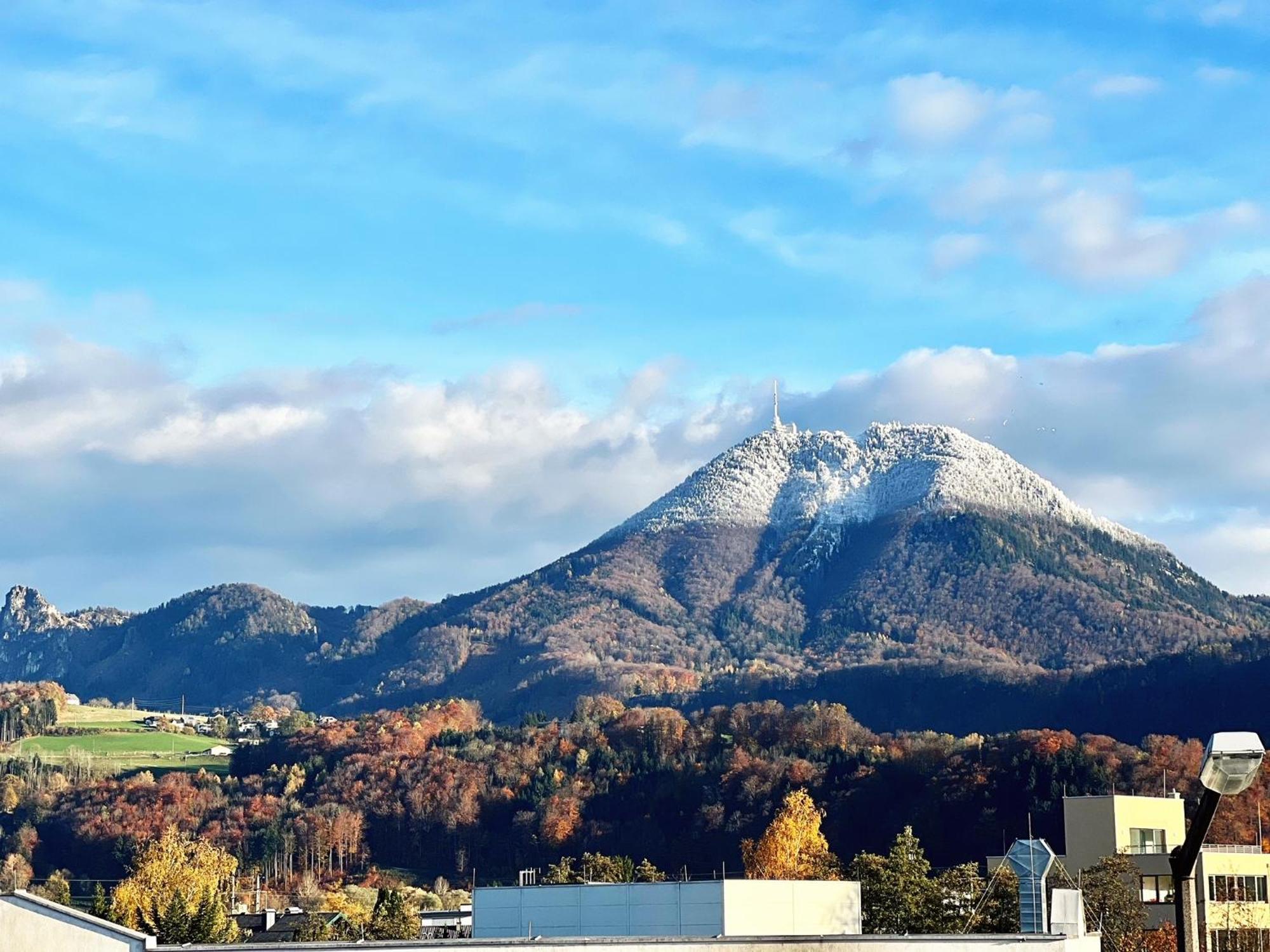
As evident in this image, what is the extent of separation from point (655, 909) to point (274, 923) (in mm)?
104876

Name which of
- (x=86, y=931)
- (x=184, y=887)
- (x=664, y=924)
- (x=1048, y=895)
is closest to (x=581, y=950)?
(x=86, y=931)

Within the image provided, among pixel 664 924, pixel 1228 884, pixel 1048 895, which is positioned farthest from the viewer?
pixel 1228 884

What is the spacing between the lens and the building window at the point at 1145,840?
126m

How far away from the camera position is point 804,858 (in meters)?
198

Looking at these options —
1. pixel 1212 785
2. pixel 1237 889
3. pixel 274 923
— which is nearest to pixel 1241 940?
pixel 1237 889

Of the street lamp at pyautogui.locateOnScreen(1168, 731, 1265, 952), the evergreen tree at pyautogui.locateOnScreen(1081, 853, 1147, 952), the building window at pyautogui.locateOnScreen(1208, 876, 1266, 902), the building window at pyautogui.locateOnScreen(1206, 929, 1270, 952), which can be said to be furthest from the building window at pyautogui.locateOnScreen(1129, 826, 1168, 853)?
the street lamp at pyautogui.locateOnScreen(1168, 731, 1265, 952)

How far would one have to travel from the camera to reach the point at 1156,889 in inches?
4555

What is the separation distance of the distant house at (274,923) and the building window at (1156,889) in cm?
5700

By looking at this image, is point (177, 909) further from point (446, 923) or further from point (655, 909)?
point (655, 909)

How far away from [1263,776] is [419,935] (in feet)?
329

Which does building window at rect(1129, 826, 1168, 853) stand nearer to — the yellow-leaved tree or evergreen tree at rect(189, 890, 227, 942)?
the yellow-leaved tree

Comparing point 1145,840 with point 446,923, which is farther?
point 446,923

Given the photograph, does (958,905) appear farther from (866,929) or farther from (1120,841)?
(1120,841)

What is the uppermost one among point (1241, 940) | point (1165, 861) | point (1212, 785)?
point (1212, 785)
